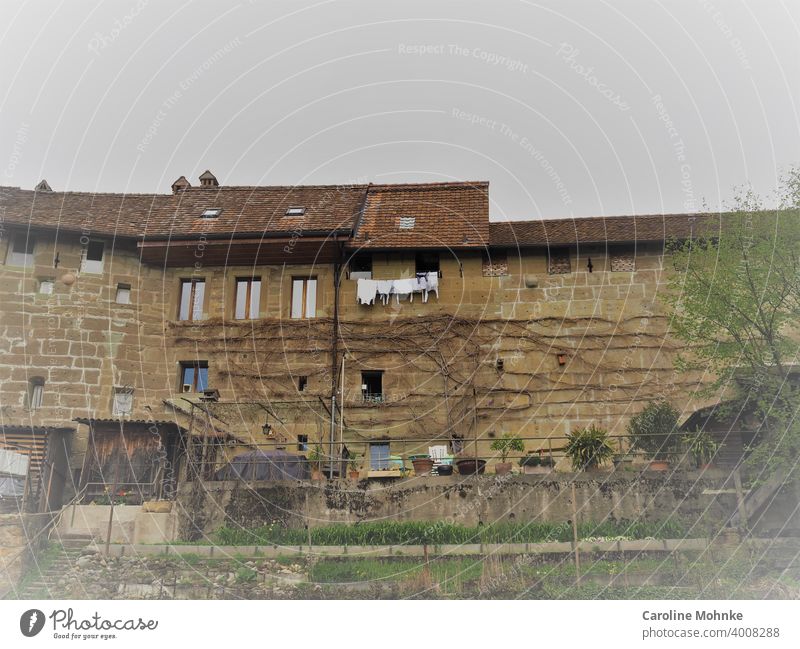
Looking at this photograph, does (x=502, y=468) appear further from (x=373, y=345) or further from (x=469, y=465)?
(x=373, y=345)

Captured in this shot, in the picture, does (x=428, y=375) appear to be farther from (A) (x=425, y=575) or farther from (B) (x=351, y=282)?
(A) (x=425, y=575)

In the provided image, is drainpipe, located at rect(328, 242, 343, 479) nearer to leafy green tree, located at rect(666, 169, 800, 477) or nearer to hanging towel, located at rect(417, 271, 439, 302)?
hanging towel, located at rect(417, 271, 439, 302)

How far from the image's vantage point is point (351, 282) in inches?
1260

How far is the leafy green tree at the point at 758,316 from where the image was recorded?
75.3ft

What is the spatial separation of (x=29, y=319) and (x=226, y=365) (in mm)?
6952

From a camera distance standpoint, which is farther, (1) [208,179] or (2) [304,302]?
(1) [208,179]

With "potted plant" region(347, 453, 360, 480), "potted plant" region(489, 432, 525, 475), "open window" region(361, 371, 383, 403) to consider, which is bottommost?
"potted plant" region(347, 453, 360, 480)

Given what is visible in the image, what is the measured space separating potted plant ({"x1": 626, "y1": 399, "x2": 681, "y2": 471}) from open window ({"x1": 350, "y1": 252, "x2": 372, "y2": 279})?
426 inches

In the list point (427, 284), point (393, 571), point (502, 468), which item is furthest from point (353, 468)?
point (427, 284)

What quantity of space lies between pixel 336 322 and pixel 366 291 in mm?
1576

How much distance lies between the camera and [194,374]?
1241 inches

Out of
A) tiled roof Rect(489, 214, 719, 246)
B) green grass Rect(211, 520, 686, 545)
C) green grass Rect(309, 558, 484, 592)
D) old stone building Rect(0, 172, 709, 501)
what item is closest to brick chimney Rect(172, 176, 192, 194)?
old stone building Rect(0, 172, 709, 501)

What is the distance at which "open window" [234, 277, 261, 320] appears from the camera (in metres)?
32.0

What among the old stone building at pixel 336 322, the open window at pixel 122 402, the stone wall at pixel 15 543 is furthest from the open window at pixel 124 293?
the stone wall at pixel 15 543
